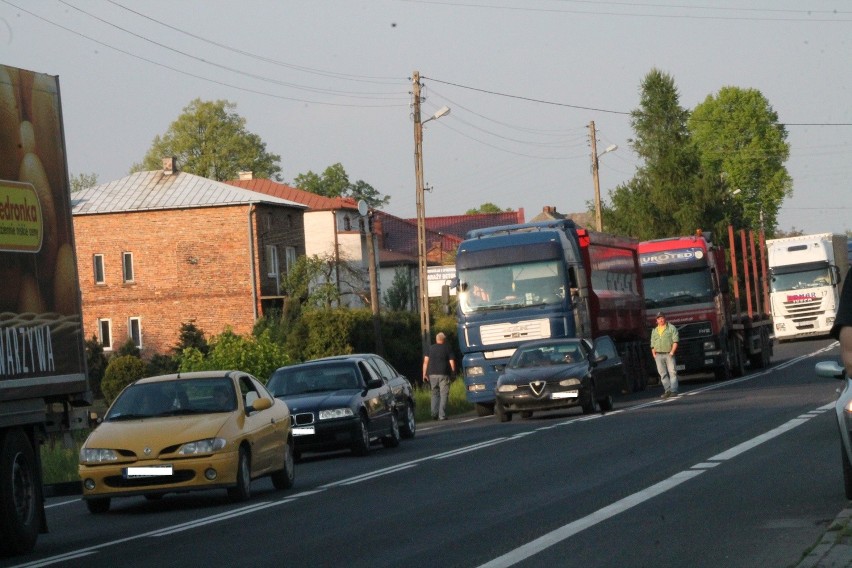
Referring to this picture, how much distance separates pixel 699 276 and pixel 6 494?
100 feet

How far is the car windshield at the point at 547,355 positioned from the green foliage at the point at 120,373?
93.5 feet

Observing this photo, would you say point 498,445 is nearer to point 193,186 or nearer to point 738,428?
point 738,428

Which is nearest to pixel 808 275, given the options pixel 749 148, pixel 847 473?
pixel 749 148

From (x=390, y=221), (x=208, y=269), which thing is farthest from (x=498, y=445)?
(x=390, y=221)

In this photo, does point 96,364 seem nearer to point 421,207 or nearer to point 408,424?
point 421,207

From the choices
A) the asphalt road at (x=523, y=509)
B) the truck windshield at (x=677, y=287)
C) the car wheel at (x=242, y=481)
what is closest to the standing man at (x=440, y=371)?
the asphalt road at (x=523, y=509)

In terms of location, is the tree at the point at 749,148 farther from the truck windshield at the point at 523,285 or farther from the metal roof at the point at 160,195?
the truck windshield at the point at 523,285

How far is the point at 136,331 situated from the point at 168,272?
2915 mm

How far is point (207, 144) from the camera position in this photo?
99.6 metres

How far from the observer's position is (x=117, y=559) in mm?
10938

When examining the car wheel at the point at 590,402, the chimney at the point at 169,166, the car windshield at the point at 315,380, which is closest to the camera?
the car windshield at the point at 315,380

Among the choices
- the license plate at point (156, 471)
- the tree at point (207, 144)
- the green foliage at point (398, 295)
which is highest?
the tree at point (207, 144)

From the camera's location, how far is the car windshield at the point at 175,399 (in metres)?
15.8

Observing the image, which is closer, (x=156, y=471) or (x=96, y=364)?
(x=156, y=471)
